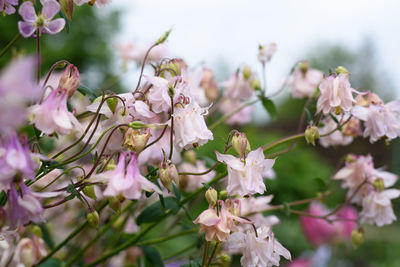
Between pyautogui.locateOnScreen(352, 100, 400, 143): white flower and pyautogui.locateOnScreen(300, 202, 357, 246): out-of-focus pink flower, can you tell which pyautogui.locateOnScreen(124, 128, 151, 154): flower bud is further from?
pyautogui.locateOnScreen(300, 202, 357, 246): out-of-focus pink flower

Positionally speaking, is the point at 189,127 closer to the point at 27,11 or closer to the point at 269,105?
the point at 27,11

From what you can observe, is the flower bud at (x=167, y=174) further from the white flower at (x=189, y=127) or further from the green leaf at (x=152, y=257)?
the green leaf at (x=152, y=257)

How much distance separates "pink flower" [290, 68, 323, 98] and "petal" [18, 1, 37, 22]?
690 millimetres

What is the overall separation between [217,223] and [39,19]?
14.8 inches

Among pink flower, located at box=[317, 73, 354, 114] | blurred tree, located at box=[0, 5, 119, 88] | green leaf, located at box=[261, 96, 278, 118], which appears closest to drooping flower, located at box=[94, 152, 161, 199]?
pink flower, located at box=[317, 73, 354, 114]

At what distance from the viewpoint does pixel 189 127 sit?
613mm

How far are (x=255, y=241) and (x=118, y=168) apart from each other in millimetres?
251

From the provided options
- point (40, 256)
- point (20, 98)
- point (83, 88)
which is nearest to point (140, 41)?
point (83, 88)

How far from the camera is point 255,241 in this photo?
0.65 m

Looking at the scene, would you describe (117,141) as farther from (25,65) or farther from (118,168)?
(25,65)

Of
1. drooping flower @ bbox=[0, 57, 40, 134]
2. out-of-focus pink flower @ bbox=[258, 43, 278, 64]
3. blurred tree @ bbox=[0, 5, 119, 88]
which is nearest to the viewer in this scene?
drooping flower @ bbox=[0, 57, 40, 134]

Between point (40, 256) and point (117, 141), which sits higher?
point (117, 141)

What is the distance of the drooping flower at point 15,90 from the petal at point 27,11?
27cm

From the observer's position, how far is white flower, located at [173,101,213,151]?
2.01 feet
